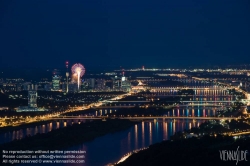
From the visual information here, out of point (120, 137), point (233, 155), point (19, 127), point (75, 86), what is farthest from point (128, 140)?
point (75, 86)

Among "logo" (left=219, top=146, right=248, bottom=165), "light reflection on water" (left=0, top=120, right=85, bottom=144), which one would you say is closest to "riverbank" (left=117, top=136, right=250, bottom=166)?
"logo" (left=219, top=146, right=248, bottom=165)

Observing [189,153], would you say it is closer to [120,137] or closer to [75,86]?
[120,137]

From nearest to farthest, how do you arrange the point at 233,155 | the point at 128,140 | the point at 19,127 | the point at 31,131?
the point at 233,155, the point at 128,140, the point at 31,131, the point at 19,127

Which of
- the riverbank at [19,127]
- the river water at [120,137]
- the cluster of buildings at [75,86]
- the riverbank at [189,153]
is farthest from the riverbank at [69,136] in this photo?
the cluster of buildings at [75,86]

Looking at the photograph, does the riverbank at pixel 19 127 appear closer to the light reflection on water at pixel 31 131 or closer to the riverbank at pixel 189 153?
the light reflection on water at pixel 31 131

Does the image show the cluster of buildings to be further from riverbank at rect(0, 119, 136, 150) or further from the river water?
riverbank at rect(0, 119, 136, 150)
